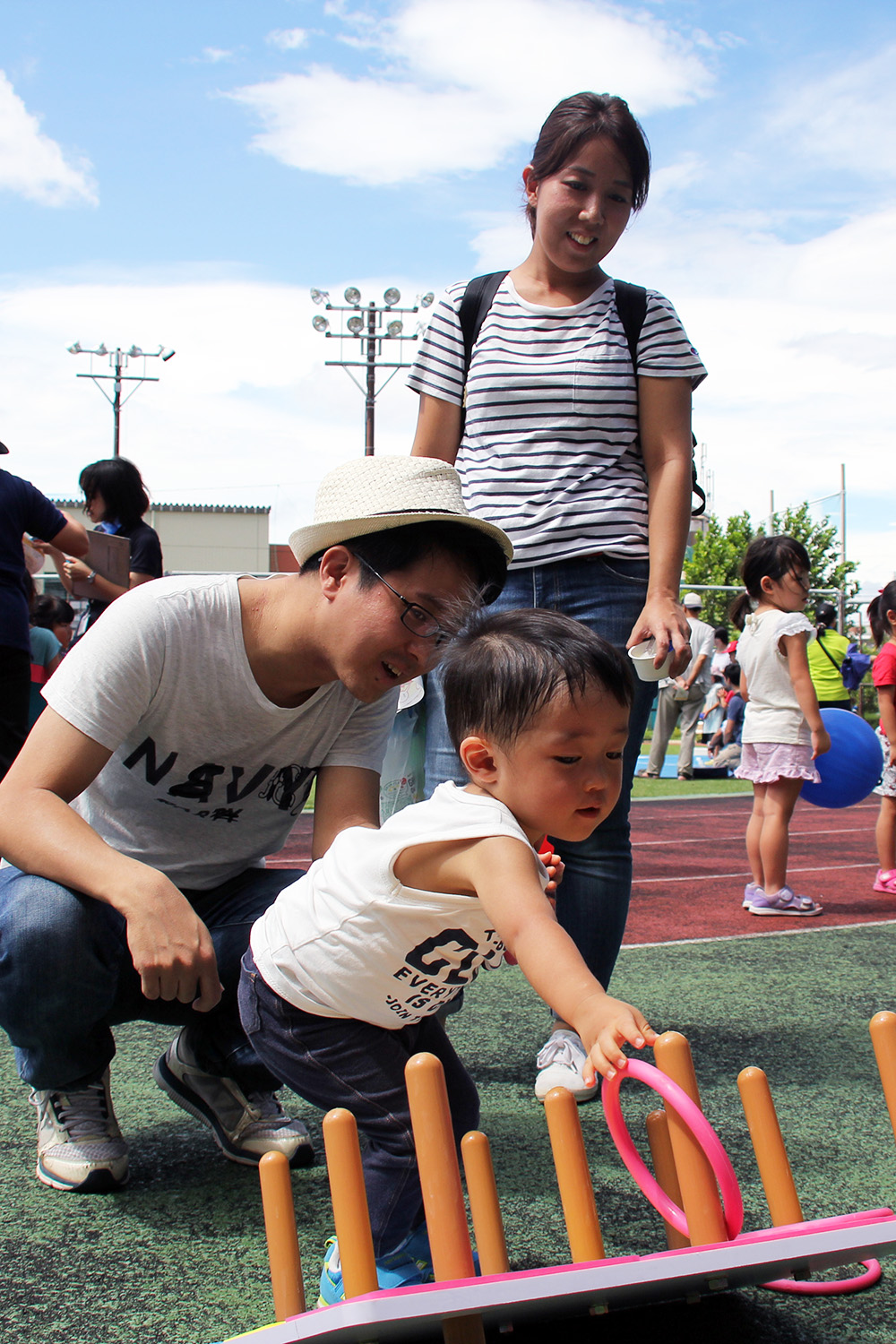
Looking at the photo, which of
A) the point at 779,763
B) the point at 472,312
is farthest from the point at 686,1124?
the point at 779,763

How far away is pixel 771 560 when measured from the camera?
16.3 ft

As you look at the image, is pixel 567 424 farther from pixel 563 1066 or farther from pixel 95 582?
pixel 95 582

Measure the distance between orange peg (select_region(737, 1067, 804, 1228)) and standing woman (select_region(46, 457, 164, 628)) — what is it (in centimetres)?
376

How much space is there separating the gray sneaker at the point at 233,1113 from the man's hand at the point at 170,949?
51cm

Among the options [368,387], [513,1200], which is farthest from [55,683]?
[368,387]

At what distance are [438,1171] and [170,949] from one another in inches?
27.3

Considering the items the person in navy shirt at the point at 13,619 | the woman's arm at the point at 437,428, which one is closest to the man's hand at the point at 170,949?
the woman's arm at the point at 437,428

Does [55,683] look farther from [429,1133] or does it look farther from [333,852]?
[429,1133]

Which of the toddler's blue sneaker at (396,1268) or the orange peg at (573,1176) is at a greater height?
the orange peg at (573,1176)

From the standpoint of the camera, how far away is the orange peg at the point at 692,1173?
4.07 feet

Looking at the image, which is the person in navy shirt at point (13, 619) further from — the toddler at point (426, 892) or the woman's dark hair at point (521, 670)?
the woman's dark hair at point (521, 670)

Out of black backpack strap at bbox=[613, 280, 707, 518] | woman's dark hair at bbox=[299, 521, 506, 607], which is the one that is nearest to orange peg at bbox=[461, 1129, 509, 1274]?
woman's dark hair at bbox=[299, 521, 506, 607]

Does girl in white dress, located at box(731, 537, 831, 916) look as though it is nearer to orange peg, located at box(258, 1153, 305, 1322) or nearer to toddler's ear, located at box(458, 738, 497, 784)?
toddler's ear, located at box(458, 738, 497, 784)

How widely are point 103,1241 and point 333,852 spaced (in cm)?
75
